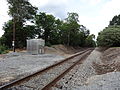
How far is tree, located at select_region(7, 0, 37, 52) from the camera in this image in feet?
137

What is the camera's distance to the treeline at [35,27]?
4309cm

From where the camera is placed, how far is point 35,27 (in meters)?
53.5

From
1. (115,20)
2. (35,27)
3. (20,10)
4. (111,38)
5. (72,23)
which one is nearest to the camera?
(111,38)

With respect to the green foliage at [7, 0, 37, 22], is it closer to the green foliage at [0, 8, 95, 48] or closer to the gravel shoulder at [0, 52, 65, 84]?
the green foliage at [0, 8, 95, 48]

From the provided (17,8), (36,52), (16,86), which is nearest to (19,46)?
(17,8)

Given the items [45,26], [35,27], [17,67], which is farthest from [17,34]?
[17,67]

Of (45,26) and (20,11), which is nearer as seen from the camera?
(20,11)

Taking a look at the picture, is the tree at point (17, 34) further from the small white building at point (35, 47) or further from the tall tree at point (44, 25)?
the small white building at point (35, 47)

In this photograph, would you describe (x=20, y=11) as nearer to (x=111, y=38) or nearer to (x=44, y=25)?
(x=44, y=25)

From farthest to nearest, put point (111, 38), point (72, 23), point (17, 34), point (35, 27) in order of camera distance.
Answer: point (72, 23)
point (35, 27)
point (17, 34)
point (111, 38)

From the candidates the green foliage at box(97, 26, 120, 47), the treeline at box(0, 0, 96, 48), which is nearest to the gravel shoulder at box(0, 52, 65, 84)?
the treeline at box(0, 0, 96, 48)

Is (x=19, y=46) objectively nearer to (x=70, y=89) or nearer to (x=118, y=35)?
(x=118, y=35)

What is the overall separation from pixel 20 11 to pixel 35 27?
1111 cm

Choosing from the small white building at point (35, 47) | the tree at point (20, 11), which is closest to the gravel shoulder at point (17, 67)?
the small white building at point (35, 47)
